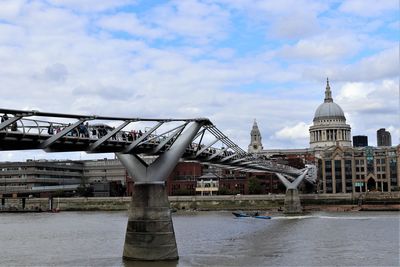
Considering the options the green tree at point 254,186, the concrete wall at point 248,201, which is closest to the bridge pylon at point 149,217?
the concrete wall at point 248,201

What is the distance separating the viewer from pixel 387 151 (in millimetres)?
158750

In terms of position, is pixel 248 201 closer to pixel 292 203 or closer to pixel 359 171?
pixel 292 203

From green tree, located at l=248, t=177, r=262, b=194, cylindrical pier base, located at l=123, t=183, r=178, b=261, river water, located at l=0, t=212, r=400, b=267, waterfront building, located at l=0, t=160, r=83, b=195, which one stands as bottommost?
river water, located at l=0, t=212, r=400, b=267

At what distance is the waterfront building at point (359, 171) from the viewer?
Answer: 155 metres

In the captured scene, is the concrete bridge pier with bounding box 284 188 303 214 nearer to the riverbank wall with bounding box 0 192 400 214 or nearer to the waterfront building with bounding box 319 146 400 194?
the riverbank wall with bounding box 0 192 400 214

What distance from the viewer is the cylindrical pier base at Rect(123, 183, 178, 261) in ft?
140

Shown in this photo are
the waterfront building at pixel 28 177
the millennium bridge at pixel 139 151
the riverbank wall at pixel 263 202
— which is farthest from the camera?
the waterfront building at pixel 28 177

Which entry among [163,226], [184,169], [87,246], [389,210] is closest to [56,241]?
[87,246]

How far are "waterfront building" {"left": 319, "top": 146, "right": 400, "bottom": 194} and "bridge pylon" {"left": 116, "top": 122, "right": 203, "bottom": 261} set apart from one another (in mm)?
116343

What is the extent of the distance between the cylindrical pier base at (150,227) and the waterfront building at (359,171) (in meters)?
117

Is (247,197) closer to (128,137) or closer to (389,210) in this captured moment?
(389,210)

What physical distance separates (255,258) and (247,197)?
91330 millimetres

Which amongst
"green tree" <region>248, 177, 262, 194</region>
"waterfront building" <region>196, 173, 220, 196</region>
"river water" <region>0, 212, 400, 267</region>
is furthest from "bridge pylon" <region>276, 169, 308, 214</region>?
"waterfront building" <region>196, 173, 220, 196</region>

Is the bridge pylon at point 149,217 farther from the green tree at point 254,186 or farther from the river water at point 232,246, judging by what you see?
the green tree at point 254,186
